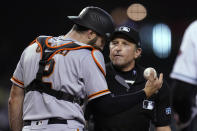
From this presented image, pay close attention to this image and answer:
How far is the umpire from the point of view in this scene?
3.59 m

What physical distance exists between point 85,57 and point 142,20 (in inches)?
488

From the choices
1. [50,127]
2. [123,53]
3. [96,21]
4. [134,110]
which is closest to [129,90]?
[134,110]

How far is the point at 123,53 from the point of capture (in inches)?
152

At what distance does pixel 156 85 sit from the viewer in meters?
3.08

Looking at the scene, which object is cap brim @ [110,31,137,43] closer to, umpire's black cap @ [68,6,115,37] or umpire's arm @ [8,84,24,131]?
umpire's black cap @ [68,6,115,37]

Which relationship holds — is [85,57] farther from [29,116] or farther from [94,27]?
[29,116]

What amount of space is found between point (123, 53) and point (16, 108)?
1.40 metres

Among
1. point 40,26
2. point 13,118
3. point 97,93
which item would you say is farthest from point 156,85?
point 40,26

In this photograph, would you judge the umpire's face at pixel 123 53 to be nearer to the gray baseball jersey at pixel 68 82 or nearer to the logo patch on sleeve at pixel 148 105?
the logo patch on sleeve at pixel 148 105

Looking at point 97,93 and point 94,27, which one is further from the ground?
point 94,27

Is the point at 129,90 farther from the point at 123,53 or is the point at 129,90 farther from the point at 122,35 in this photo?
the point at 122,35

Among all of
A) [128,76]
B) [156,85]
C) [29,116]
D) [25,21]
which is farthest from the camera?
[25,21]

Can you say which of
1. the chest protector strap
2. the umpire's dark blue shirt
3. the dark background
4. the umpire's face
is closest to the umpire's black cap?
the chest protector strap

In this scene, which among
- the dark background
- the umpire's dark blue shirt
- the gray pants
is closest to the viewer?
the gray pants
